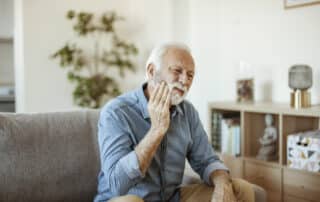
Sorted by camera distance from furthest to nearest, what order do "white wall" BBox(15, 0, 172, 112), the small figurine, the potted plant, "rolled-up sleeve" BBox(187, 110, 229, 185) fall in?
the potted plant, "white wall" BBox(15, 0, 172, 112), the small figurine, "rolled-up sleeve" BBox(187, 110, 229, 185)

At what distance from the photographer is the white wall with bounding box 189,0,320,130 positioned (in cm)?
241

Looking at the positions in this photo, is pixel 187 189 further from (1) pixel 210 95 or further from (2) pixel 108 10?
(2) pixel 108 10

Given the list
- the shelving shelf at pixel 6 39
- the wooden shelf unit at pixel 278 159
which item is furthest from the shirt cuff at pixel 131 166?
the shelving shelf at pixel 6 39

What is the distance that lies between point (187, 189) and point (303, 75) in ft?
3.30

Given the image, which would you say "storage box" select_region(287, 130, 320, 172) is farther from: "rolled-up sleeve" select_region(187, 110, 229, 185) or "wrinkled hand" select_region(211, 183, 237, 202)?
"wrinkled hand" select_region(211, 183, 237, 202)

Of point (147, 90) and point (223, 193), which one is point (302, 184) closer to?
point (223, 193)

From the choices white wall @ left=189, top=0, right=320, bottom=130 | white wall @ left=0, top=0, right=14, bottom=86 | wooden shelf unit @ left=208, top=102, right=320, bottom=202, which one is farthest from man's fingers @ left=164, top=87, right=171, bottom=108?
white wall @ left=0, top=0, right=14, bottom=86

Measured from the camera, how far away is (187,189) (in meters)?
1.71

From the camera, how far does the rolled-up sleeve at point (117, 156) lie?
143 centimetres

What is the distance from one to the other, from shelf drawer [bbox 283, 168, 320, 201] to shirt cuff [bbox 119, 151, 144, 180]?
3.38ft

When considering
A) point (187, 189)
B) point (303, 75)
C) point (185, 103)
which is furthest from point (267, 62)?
point (187, 189)

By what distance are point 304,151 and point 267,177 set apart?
0.29m

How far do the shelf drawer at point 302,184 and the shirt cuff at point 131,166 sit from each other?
1029 millimetres

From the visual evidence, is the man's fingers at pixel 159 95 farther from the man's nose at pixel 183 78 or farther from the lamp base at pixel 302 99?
the lamp base at pixel 302 99
